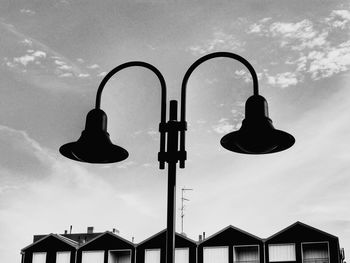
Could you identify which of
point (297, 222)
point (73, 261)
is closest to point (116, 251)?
point (73, 261)

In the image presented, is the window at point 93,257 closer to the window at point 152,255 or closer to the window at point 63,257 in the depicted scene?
the window at point 63,257

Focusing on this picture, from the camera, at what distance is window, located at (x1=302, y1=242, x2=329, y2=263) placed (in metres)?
36.8

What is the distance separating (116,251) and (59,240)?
15.6 ft

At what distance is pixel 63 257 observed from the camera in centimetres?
4147

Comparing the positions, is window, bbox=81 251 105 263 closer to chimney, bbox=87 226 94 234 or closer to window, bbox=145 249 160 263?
window, bbox=145 249 160 263

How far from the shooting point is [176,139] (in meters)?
5.32

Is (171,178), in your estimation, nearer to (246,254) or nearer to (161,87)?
(161,87)

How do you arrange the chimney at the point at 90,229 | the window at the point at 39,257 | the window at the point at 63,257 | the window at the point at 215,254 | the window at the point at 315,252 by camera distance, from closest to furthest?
the window at the point at 315,252, the window at the point at 215,254, the window at the point at 63,257, the window at the point at 39,257, the chimney at the point at 90,229

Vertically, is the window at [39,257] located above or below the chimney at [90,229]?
below

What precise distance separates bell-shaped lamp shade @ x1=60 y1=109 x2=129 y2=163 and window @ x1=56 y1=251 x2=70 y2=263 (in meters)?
37.3

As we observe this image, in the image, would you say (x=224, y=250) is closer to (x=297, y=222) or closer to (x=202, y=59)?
(x=297, y=222)

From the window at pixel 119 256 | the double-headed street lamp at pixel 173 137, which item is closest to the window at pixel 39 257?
the window at pixel 119 256

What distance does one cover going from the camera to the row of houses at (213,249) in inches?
1463

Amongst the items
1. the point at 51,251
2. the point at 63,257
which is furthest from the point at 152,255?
the point at 51,251
